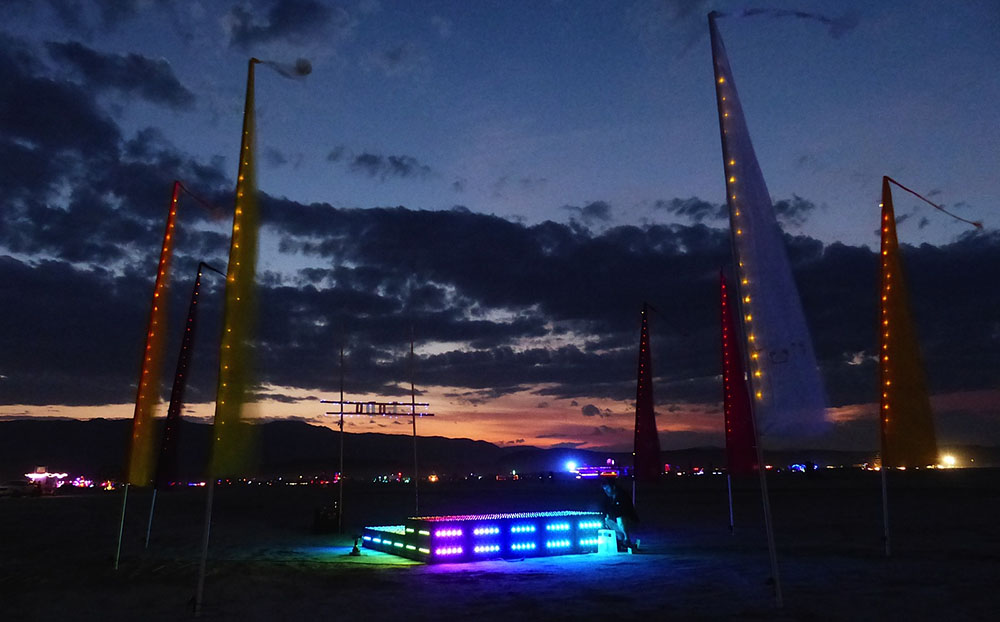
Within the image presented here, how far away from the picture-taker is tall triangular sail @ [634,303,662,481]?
2031 centimetres

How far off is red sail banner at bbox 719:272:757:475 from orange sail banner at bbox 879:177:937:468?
3602mm

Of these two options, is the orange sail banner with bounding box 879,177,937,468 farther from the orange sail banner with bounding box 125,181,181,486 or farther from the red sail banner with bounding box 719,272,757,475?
the orange sail banner with bounding box 125,181,181,486

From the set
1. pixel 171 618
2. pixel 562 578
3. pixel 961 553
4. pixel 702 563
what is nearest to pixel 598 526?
pixel 702 563

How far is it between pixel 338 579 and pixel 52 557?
32.9ft

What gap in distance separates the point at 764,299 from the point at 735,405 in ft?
33.0

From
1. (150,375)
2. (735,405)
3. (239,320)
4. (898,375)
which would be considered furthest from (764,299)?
(150,375)

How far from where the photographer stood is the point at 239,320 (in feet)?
34.7

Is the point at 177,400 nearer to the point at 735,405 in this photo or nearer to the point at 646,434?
the point at 646,434

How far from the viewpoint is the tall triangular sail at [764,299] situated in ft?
33.4

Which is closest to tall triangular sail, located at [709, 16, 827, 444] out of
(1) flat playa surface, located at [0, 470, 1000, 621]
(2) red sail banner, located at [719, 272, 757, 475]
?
(1) flat playa surface, located at [0, 470, 1000, 621]

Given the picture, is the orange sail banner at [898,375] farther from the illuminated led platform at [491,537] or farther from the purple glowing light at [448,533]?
the purple glowing light at [448,533]

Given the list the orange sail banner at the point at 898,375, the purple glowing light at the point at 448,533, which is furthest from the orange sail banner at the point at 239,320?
the orange sail banner at the point at 898,375

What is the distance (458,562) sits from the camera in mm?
17734

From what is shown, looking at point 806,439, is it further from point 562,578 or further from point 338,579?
point 338,579
